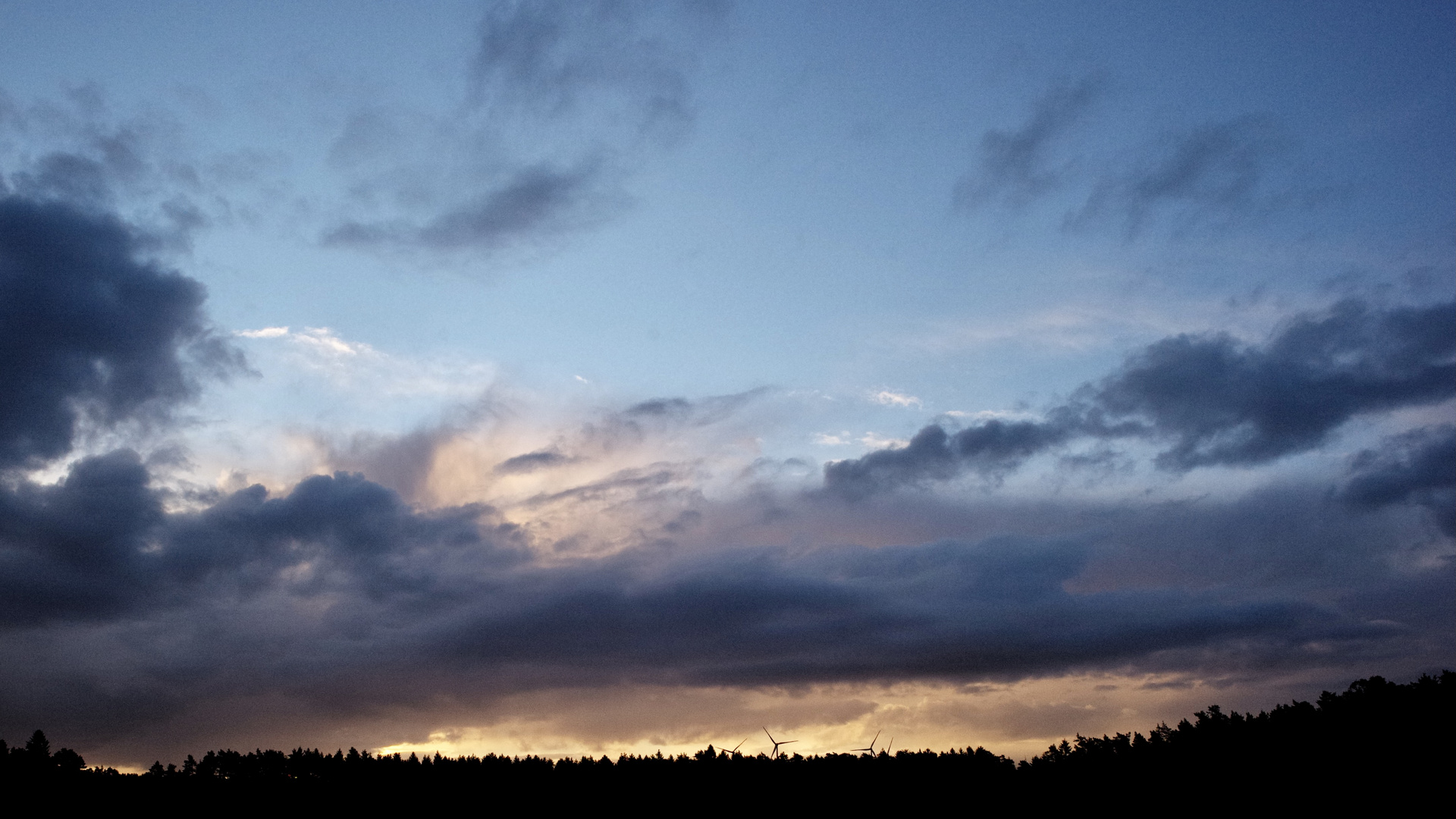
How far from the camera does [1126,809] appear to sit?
40.8 metres

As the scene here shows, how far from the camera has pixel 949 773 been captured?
47.9 metres

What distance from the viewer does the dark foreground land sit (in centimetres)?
3484

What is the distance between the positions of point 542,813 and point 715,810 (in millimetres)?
8534

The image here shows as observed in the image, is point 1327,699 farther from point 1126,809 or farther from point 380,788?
point 380,788

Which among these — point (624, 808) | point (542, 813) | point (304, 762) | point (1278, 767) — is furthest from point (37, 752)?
point (1278, 767)

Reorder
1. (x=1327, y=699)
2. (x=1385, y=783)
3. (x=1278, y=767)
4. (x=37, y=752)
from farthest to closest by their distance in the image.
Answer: (x=37, y=752) → (x=1327, y=699) → (x=1278, y=767) → (x=1385, y=783)

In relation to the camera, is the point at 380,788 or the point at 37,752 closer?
the point at 37,752

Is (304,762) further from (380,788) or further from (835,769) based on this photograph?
(835,769)

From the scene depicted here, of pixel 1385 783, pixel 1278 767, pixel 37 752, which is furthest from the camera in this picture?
pixel 37 752

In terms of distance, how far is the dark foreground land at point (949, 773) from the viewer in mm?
34844

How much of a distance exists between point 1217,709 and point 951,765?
12.8 meters

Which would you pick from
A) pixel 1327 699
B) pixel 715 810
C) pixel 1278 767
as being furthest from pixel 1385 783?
pixel 715 810

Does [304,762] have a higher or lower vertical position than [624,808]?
higher

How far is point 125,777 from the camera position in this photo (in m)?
44.1
